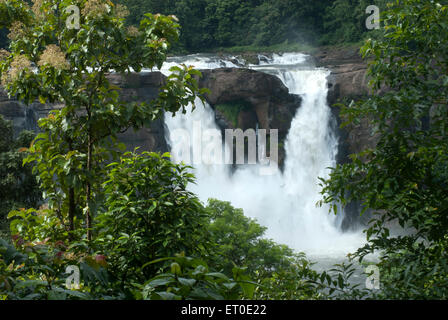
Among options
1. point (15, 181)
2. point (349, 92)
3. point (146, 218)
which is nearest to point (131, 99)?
point (15, 181)

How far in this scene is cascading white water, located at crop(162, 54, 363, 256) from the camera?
1809 cm

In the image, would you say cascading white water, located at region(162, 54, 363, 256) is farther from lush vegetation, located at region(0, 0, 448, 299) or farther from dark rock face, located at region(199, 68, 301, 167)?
lush vegetation, located at region(0, 0, 448, 299)

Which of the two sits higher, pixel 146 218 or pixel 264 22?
pixel 264 22

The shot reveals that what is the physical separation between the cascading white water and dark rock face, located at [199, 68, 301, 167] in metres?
0.36

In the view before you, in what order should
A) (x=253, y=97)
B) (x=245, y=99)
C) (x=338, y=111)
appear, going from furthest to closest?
(x=338, y=111), (x=245, y=99), (x=253, y=97)

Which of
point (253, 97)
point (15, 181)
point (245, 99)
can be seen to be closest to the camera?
point (15, 181)

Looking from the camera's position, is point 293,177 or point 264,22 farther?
point 264,22

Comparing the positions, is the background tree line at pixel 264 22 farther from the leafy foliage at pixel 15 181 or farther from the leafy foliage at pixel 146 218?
the leafy foliage at pixel 146 218

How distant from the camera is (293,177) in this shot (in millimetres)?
18422

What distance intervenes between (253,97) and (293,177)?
11.1ft

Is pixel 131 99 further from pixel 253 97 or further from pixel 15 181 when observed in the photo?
pixel 15 181
